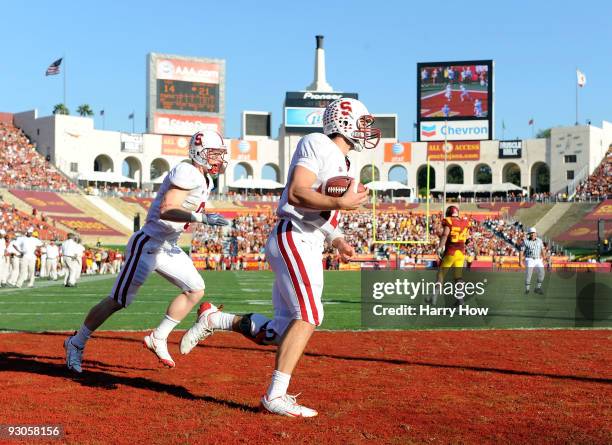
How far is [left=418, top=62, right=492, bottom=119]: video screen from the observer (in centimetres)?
6738

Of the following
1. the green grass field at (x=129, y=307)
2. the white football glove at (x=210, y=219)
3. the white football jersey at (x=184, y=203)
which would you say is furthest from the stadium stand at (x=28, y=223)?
the white football glove at (x=210, y=219)

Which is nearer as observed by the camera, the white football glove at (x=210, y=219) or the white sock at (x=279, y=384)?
the white sock at (x=279, y=384)

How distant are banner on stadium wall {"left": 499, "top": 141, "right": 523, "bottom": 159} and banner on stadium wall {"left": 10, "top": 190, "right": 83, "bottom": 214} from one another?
39031 mm

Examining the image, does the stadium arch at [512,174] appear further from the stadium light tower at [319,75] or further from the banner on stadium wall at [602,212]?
the stadium light tower at [319,75]

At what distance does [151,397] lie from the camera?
5.48 metres

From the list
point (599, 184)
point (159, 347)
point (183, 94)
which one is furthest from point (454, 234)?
point (183, 94)

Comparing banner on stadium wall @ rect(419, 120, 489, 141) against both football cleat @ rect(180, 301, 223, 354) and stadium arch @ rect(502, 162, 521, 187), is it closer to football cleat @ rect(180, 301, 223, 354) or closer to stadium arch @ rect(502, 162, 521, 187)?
stadium arch @ rect(502, 162, 521, 187)

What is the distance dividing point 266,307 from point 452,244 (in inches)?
136

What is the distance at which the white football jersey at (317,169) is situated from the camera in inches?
189

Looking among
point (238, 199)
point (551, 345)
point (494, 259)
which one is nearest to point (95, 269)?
point (494, 259)

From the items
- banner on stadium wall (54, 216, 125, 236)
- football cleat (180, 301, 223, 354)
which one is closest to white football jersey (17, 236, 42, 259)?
football cleat (180, 301, 223, 354)

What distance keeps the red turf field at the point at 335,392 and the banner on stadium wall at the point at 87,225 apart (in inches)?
1725

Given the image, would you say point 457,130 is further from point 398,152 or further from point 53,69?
point 53,69

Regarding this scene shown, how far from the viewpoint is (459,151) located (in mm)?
72125
